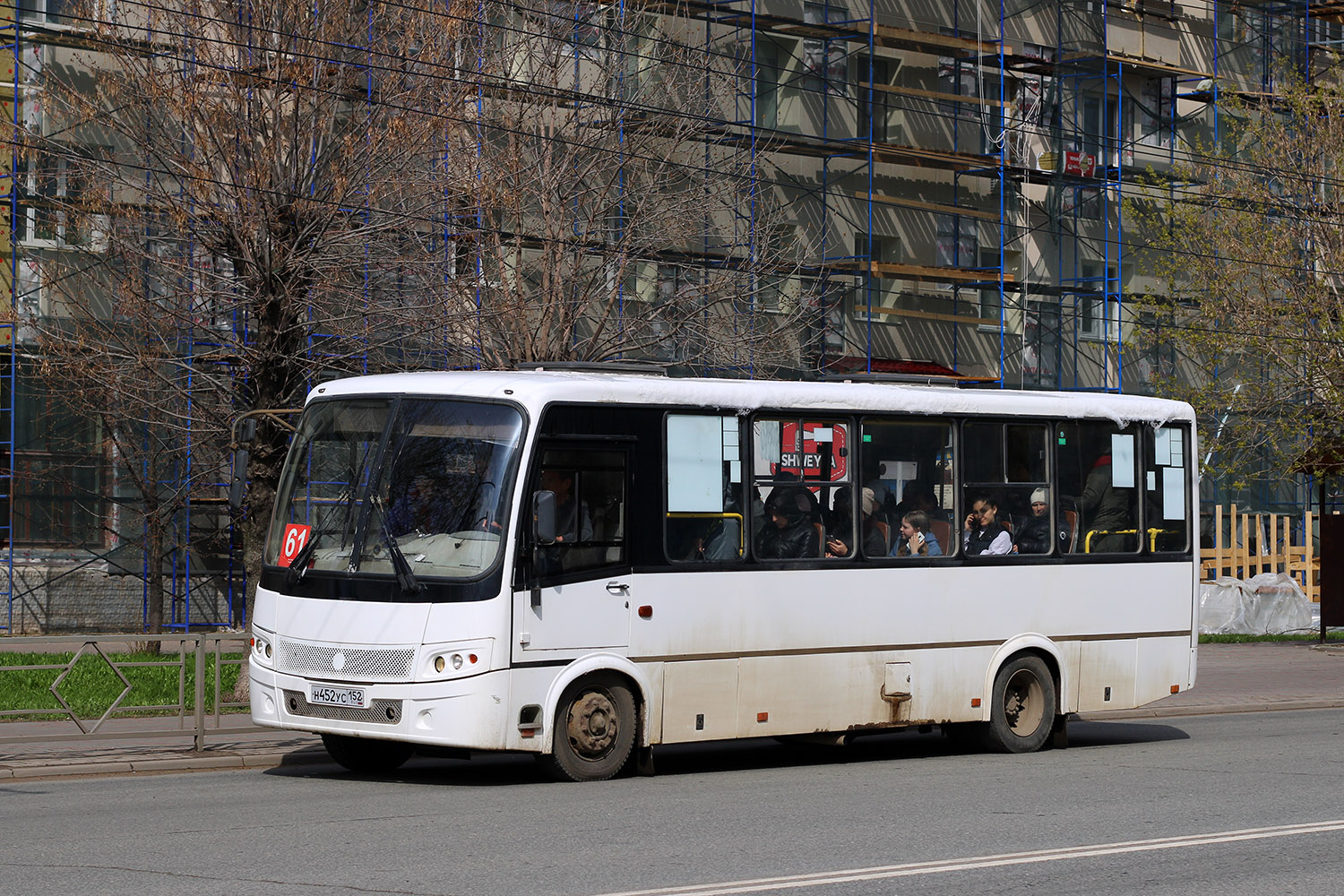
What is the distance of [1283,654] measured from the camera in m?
28.7

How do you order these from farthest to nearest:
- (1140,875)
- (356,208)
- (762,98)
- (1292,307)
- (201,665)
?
(762,98), (1292,307), (356,208), (201,665), (1140,875)

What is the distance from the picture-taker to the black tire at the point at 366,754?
1359cm

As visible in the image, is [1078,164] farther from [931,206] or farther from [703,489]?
[703,489]

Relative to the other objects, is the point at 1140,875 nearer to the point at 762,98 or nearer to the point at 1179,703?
the point at 1179,703

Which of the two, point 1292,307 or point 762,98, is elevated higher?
point 762,98

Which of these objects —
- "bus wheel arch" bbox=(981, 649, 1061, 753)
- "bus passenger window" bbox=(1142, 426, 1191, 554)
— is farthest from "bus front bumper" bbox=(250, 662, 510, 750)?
"bus passenger window" bbox=(1142, 426, 1191, 554)

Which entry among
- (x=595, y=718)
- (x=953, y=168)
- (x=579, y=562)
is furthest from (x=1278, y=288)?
(x=595, y=718)

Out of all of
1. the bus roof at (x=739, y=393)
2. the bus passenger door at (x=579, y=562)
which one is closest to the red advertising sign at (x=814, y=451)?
the bus roof at (x=739, y=393)

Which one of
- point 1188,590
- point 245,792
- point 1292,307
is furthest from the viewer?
point 1292,307

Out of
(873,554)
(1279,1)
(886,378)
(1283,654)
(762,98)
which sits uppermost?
(1279,1)

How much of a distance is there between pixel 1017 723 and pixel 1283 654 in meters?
14.6

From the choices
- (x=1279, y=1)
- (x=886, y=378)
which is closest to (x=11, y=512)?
(x=886, y=378)

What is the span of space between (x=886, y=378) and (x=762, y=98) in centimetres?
2213

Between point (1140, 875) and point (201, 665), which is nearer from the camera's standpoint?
point (1140, 875)
